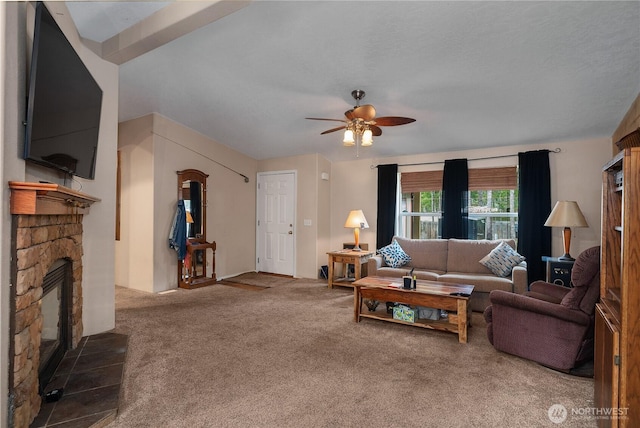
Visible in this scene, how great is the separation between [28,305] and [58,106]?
1.17 m

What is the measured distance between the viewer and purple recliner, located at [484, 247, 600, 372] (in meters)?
2.22

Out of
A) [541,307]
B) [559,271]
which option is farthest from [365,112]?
[559,271]

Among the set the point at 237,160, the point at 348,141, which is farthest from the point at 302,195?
the point at 348,141

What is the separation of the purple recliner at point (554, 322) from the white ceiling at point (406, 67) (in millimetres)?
1694

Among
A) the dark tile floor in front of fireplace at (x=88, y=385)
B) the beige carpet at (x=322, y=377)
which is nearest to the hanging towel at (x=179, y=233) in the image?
the beige carpet at (x=322, y=377)

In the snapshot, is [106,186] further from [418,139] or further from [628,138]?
[628,138]

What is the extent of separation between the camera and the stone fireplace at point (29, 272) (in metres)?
1.53

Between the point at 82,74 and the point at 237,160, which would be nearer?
the point at 82,74

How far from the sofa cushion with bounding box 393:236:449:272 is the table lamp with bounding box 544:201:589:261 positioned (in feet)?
4.44

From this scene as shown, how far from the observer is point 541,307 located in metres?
2.38

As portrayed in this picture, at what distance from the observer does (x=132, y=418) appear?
1780 millimetres

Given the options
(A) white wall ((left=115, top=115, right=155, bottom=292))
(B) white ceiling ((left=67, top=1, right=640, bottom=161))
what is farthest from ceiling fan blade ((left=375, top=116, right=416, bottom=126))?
(A) white wall ((left=115, top=115, right=155, bottom=292))

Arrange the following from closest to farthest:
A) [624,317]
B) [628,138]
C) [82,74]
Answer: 1. [624,317]
2. [82,74]
3. [628,138]

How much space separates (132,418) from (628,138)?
3943 millimetres
